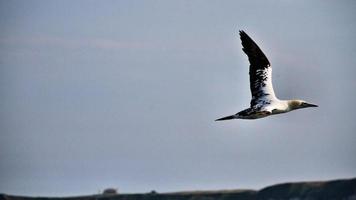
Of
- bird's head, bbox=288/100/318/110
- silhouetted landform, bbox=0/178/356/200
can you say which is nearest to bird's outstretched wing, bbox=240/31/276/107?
bird's head, bbox=288/100/318/110

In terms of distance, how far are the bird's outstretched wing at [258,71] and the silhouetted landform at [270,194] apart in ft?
92.0

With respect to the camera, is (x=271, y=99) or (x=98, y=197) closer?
(x=271, y=99)

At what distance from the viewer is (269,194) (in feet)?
297

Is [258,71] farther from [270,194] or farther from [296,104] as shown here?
[270,194]

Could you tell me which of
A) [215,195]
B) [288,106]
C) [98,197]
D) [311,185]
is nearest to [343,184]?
[311,185]

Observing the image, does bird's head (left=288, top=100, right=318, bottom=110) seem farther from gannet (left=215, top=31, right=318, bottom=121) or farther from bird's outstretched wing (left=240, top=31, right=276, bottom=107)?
bird's outstretched wing (left=240, top=31, right=276, bottom=107)

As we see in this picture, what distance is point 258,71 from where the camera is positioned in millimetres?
62188

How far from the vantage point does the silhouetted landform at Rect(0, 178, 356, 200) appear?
9006 centimetres

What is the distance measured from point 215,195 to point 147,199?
4069 millimetres

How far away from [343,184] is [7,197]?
20.5m

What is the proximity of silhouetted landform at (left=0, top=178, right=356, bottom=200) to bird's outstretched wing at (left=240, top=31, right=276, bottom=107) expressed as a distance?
92.0ft

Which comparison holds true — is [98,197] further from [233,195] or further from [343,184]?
[343,184]

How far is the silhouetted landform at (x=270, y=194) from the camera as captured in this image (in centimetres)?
9006

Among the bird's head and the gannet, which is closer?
the gannet
